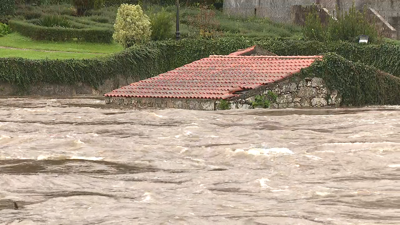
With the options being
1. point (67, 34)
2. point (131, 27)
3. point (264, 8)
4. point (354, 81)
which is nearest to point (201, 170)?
point (354, 81)

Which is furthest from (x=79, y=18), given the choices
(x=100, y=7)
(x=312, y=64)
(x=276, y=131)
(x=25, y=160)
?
(x=25, y=160)

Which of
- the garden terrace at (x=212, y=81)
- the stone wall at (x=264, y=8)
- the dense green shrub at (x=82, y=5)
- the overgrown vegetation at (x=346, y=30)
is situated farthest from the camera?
the dense green shrub at (x=82, y=5)

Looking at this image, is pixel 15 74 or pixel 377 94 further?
pixel 15 74

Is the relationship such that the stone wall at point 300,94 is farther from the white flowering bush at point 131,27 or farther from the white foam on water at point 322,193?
the white foam on water at point 322,193

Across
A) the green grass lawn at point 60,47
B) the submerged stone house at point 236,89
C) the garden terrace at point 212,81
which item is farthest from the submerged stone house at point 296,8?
the submerged stone house at point 236,89

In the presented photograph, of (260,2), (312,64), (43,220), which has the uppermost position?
(260,2)

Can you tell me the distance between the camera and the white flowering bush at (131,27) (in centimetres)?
4091

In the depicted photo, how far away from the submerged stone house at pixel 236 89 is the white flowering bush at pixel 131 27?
8525mm

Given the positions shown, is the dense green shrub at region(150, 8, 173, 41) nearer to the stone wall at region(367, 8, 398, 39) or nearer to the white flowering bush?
the white flowering bush

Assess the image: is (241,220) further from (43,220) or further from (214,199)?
(43,220)

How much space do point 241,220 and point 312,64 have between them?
63.0 ft

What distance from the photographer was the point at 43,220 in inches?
451

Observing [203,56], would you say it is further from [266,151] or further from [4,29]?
[266,151]

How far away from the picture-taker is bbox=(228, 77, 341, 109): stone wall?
28.7 m
